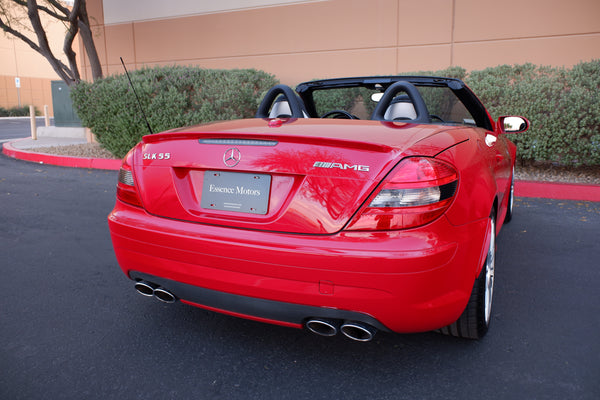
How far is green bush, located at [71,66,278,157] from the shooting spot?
Result: 31.0ft

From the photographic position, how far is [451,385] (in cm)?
212

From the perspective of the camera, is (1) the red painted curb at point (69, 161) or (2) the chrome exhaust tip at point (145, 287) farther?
(1) the red painted curb at point (69, 161)

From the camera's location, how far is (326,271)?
1.88 meters

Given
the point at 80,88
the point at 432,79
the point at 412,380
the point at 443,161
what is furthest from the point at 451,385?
the point at 80,88

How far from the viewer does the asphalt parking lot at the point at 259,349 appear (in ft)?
6.90

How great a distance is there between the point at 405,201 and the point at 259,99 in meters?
8.05

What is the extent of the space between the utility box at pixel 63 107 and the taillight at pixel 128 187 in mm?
16652

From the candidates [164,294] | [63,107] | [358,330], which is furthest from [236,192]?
[63,107]

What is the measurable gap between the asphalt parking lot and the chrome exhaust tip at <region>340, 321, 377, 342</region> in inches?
10.7

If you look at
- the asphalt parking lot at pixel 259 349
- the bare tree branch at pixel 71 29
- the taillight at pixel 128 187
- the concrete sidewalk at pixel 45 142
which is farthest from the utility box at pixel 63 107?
the taillight at pixel 128 187

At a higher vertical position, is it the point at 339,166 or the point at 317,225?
the point at 339,166

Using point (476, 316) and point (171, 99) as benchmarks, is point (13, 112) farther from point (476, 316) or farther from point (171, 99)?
point (476, 316)

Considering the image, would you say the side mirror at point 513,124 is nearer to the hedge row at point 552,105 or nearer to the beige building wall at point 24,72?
the hedge row at point 552,105

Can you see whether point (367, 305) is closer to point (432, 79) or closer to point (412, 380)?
point (412, 380)
